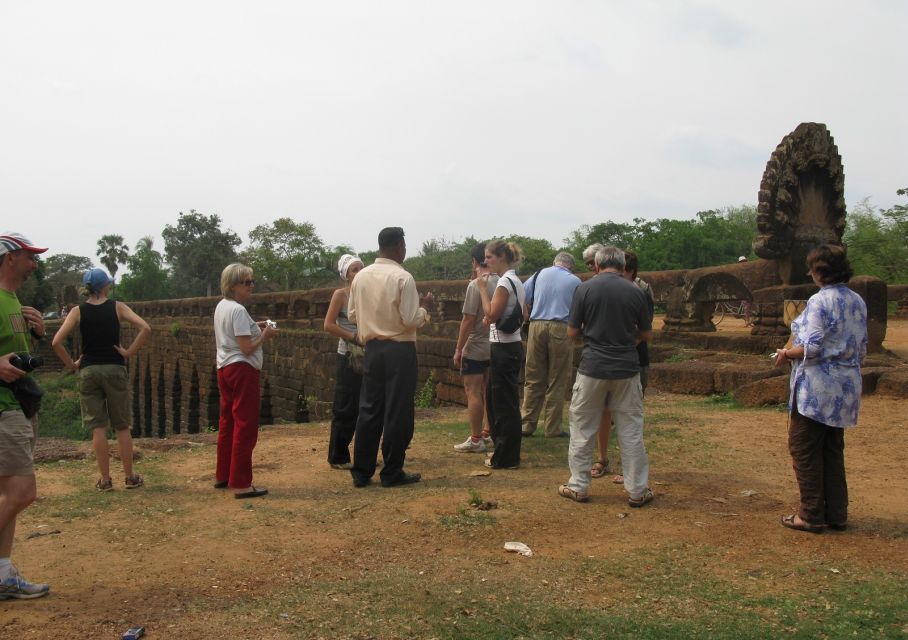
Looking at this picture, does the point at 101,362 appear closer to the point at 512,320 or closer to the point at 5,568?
the point at 5,568

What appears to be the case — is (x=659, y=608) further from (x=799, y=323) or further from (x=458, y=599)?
(x=799, y=323)

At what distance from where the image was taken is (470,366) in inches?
233

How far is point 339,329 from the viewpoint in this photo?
5469mm

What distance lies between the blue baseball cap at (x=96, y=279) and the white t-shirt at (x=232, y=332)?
803 mm

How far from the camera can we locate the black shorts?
19.4ft

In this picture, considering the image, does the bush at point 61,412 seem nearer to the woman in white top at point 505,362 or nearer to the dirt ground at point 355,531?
the dirt ground at point 355,531

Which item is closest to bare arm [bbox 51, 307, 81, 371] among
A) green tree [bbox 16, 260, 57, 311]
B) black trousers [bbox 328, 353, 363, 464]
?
black trousers [bbox 328, 353, 363, 464]

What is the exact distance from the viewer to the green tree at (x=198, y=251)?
192 ft

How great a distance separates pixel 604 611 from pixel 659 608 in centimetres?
22

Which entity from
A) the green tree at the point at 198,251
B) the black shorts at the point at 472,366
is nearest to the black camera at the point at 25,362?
the black shorts at the point at 472,366

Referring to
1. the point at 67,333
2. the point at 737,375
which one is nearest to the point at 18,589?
the point at 67,333

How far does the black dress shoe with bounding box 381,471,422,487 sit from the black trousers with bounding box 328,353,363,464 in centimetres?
68

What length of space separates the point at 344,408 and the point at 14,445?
2572mm

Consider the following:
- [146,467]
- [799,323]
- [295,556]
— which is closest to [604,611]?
[295,556]
